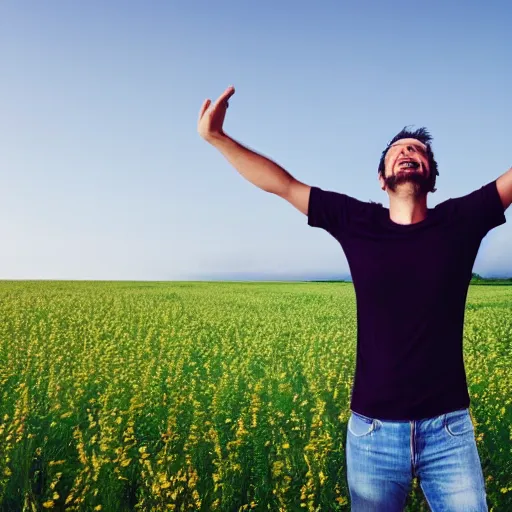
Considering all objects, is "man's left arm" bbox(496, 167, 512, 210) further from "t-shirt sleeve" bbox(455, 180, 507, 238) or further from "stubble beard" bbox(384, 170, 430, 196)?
"stubble beard" bbox(384, 170, 430, 196)

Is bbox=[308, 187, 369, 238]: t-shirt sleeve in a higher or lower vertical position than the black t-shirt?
A: higher

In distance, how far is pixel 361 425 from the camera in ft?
10.2

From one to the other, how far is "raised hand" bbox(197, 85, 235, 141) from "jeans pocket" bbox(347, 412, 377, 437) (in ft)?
5.87

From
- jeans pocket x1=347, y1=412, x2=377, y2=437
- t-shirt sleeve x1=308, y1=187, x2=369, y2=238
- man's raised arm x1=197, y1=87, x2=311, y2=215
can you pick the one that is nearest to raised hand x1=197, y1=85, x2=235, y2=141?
man's raised arm x1=197, y1=87, x2=311, y2=215

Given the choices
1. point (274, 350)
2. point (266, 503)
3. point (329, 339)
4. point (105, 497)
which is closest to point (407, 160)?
point (266, 503)

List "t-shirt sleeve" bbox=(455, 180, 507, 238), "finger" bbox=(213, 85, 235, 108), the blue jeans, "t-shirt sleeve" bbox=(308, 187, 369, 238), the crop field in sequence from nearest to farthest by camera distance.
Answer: the blue jeans → "t-shirt sleeve" bbox=(455, 180, 507, 238) → "t-shirt sleeve" bbox=(308, 187, 369, 238) → "finger" bbox=(213, 85, 235, 108) → the crop field

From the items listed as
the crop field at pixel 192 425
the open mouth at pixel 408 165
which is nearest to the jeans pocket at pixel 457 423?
the open mouth at pixel 408 165

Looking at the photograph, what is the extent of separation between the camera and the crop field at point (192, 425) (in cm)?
568

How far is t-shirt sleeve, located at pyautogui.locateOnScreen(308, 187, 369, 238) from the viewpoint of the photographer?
340 cm

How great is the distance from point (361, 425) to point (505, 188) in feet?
4.84

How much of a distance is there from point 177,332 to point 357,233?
1379 centimetres

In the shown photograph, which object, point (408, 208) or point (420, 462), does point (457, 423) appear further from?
point (408, 208)

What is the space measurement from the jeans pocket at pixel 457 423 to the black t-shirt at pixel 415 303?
4 centimetres

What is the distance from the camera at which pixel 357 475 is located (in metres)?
3.13
